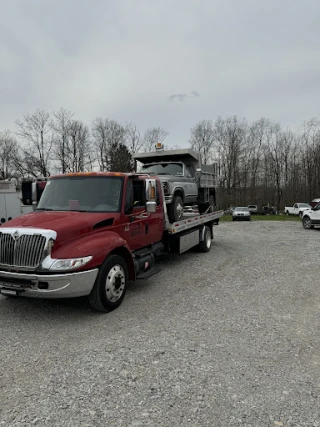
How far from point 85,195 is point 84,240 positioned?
1142 mm

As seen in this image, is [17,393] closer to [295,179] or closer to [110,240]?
[110,240]

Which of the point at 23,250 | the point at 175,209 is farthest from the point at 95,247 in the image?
the point at 175,209

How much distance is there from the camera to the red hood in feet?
14.6

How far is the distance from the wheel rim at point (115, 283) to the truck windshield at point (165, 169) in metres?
4.47

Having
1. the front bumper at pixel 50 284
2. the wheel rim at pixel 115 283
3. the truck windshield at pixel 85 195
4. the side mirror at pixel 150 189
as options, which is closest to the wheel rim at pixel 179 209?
the side mirror at pixel 150 189

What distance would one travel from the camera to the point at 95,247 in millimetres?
4551

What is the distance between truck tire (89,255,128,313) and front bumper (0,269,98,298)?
8.9 inches

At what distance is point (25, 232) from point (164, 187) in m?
4.14

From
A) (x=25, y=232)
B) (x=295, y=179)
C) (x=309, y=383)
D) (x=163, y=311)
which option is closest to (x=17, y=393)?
(x=25, y=232)

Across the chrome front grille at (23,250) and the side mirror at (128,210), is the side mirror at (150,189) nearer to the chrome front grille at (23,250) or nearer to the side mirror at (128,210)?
the side mirror at (128,210)

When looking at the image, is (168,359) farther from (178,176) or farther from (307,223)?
(307,223)

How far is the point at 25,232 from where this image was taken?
4.39 m

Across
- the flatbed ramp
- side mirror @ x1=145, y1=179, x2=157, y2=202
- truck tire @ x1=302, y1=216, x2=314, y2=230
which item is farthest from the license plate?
truck tire @ x1=302, y1=216, x2=314, y2=230

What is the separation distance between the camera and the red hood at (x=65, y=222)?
14.6 ft
